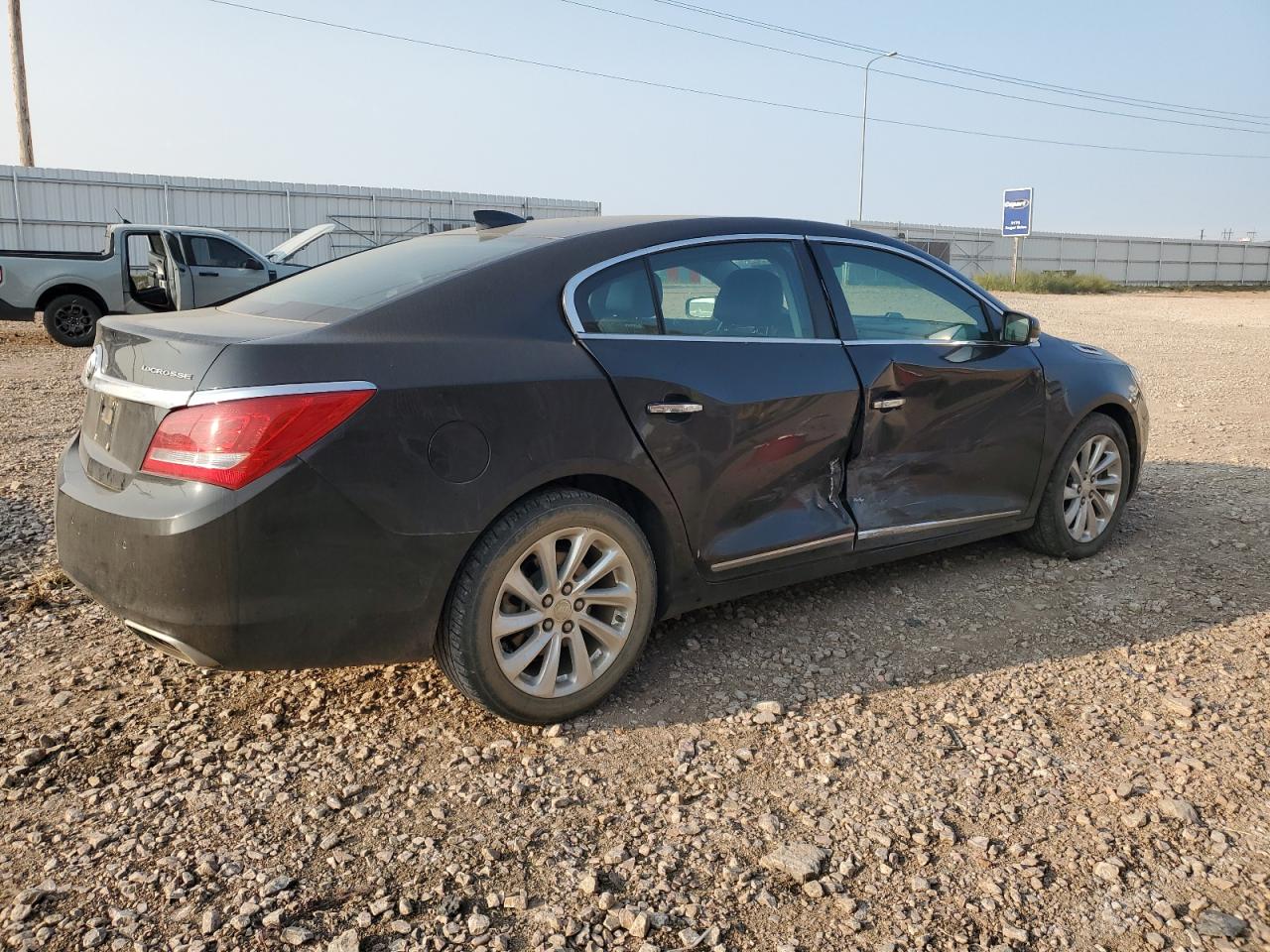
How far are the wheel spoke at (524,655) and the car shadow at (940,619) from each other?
0.32m

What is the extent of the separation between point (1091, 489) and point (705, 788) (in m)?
2.96

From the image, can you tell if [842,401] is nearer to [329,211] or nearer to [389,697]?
[389,697]

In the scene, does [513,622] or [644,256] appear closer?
[513,622]

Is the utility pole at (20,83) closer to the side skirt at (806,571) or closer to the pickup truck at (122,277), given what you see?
the pickup truck at (122,277)

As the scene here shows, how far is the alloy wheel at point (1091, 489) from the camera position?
195 inches

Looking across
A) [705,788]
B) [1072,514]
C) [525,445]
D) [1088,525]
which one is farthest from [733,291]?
[1088,525]

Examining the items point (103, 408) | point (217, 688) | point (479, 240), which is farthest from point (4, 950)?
point (479, 240)

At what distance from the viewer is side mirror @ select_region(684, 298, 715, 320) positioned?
3.69 metres

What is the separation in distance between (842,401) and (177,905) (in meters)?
2.67

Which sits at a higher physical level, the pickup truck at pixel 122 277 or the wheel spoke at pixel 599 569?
the pickup truck at pixel 122 277

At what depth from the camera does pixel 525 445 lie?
3.09m

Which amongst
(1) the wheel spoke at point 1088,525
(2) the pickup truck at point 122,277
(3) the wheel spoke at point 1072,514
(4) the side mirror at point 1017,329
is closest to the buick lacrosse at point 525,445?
(4) the side mirror at point 1017,329

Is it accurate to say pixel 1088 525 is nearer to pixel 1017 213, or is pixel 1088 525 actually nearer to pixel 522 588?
pixel 522 588

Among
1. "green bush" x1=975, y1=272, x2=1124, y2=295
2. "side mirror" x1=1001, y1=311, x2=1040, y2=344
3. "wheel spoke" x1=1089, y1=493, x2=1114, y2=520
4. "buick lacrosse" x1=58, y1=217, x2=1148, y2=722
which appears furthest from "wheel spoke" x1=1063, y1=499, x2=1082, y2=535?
"green bush" x1=975, y1=272, x2=1124, y2=295
